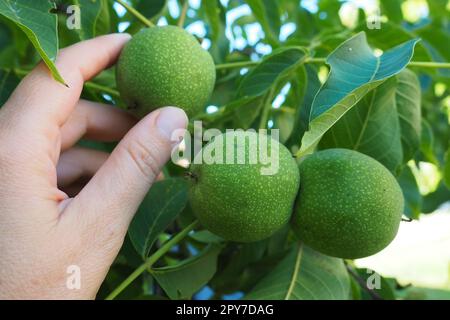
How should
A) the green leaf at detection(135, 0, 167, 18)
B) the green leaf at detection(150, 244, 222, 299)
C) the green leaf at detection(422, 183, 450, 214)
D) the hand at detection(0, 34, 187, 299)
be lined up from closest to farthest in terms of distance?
the hand at detection(0, 34, 187, 299), the green leaf at detection(150, 244, 222, 299), the green leaf at detection(135, 0, 167, 18), the green leaf at detection(422, 183, 450, 214)

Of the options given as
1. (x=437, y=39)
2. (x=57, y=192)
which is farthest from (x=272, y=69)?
(x=437, y=39)

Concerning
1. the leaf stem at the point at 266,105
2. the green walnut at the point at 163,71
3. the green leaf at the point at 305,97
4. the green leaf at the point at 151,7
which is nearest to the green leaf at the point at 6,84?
the green walnut at the point at 163,71

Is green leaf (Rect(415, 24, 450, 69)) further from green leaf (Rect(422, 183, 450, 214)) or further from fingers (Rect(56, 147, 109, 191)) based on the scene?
Answer: fingers (Rect(56, 147, 109, 191))

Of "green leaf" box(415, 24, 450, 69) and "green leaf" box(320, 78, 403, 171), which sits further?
"green leaf" box(415, 24, 450, 69)

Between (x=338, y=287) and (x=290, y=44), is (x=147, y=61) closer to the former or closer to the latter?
(x=290, y=44)

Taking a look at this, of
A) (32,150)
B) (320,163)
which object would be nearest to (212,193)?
(320,163)

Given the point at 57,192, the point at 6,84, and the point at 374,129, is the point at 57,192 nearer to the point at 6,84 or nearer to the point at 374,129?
the point at 6,84

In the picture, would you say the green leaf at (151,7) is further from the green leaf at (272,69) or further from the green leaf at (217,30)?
the green leaf at (272,69)

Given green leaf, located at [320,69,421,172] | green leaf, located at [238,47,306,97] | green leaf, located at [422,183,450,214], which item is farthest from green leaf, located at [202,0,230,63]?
green leaf, located at [422,183,450,214]
